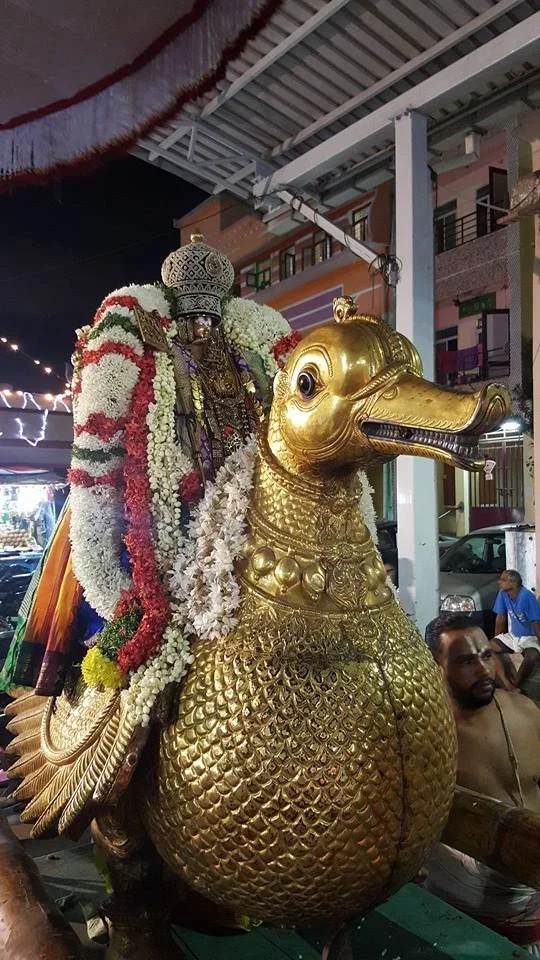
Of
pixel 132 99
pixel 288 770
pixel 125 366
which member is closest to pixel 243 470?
pixel 125 366

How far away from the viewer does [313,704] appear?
4.45 ft

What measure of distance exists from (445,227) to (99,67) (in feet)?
39.9

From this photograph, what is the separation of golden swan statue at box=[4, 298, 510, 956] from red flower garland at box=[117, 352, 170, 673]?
0.41 feet

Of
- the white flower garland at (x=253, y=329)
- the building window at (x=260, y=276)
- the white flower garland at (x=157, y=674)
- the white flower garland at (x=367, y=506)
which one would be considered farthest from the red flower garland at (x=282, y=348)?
the building window at (x=260, y=276)

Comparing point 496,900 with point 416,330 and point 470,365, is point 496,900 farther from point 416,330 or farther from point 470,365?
point 470,365

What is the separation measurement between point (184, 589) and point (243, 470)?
0.32 meters

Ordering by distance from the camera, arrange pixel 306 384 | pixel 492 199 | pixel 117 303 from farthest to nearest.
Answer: pixel 492 199
pixel 117 303
pixel 306 384

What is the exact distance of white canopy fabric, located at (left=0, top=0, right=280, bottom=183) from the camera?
99cm

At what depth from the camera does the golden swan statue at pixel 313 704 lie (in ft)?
4.32

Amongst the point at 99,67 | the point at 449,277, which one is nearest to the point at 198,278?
the point at 99,67

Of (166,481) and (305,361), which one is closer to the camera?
(305,361)

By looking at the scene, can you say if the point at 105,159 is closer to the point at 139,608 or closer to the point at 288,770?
the point at 139,608

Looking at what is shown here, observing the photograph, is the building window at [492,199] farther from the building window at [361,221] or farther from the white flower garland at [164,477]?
the white flower garland at [164,477]

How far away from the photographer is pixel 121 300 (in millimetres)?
1965
